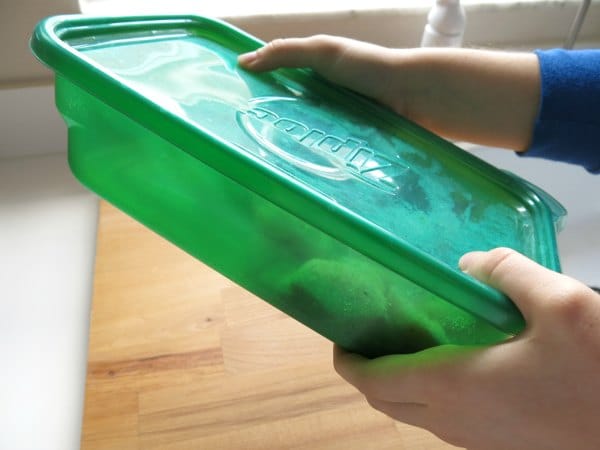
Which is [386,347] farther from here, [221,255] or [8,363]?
[8,363]

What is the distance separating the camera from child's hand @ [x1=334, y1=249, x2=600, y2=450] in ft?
0.95

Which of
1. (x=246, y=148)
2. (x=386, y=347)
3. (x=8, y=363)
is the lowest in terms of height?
(x=8, y=363)

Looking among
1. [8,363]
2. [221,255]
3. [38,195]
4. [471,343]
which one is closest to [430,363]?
[471,343]

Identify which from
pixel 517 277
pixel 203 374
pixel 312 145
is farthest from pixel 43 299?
pixel 517 277

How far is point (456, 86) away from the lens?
49cm

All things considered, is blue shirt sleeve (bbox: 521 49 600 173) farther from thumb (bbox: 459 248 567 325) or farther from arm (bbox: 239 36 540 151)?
thumb (bbox: 459 248 567 325)

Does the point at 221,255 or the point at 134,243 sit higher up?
the point at 221,255

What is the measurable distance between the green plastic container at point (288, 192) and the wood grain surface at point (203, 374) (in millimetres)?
113

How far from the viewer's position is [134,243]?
1.90ft

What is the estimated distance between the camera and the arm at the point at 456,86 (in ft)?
1.55

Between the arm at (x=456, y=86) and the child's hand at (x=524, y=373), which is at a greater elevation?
the arm at (x=456, y=86)

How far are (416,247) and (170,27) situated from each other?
9.7 inches

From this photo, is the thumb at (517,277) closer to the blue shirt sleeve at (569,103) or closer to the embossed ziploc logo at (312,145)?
the embossed ziploc logo at (312,145)

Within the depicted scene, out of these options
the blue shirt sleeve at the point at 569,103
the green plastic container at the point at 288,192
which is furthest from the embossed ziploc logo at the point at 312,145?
the blue shirt sleeve at the point at 569,103
